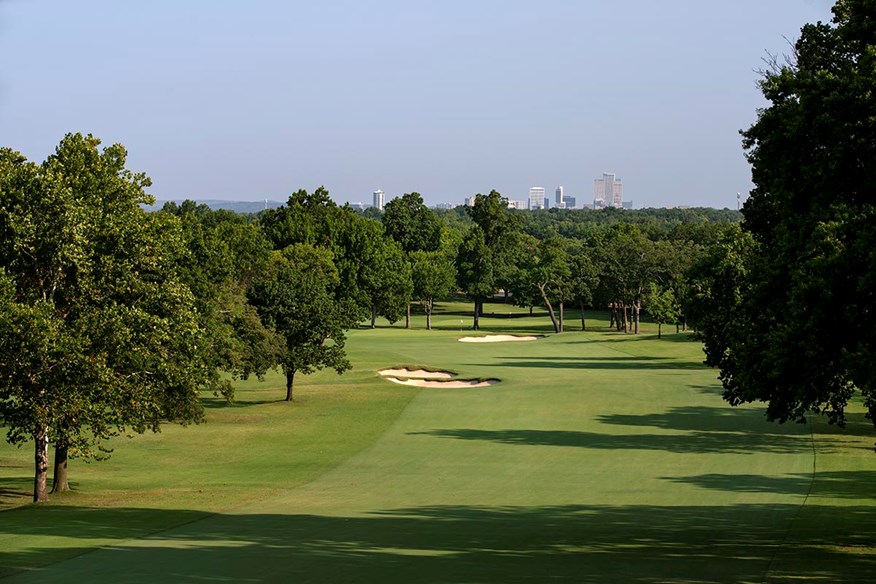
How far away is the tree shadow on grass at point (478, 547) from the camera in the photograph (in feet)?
69.4

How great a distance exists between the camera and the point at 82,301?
1246 inches

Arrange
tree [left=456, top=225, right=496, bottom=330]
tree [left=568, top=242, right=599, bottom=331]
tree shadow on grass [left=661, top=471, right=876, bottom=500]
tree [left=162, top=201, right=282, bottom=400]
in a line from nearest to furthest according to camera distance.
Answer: tree shadow on grass [left=661, top=471, right=876, bottom=500] → tree [left=162, top=201, right=282, bottom=400] → tree [left=568, top=242, right=599, bottom=331] → tree [left=456, top=225, right=496, bottom=330]

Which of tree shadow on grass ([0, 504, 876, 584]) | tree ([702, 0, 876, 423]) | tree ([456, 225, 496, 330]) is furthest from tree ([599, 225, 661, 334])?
tree ([702, 0, 876, 423])

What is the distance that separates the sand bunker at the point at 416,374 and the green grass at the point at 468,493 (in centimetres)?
451

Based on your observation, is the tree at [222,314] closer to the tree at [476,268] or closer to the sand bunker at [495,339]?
the sand bunker at [495,339]

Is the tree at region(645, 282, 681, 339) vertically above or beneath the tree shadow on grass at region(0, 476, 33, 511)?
above

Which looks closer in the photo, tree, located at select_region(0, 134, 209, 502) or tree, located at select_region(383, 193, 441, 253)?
tree, located at select_region(0, 134, 209, 502)

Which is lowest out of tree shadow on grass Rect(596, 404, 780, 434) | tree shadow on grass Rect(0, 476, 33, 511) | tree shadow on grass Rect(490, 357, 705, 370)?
tree shadow on grass Rect(0, 476, 33, 511)

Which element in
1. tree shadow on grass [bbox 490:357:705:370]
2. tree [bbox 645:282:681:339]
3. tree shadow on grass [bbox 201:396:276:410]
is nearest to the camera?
tree shadow on grass [bbox 201:396:276:410]

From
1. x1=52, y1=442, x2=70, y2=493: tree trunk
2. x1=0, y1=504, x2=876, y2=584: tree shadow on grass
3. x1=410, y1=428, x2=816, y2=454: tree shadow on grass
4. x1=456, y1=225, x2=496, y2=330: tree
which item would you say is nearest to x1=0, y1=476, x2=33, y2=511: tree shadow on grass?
x1=52, y1=442, x2=70, y2=493: tree trunk

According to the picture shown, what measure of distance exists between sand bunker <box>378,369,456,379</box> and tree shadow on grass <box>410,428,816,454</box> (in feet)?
69.6

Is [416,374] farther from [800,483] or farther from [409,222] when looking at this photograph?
[409,222]

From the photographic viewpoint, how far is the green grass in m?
22.5

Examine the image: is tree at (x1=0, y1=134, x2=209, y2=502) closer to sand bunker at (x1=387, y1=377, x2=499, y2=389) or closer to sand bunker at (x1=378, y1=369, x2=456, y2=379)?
sand bunker at (x1=387, y1=377, x2=499, y2=389)
